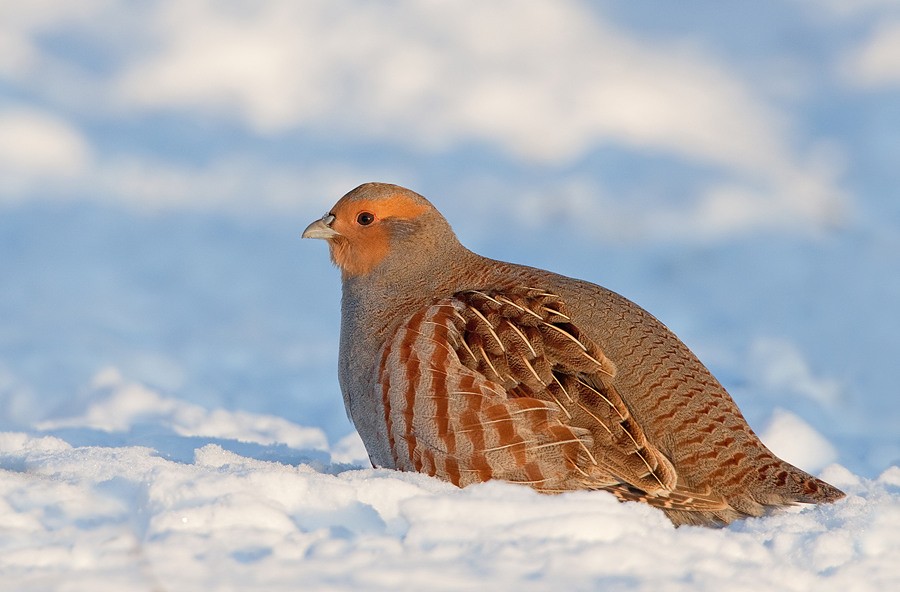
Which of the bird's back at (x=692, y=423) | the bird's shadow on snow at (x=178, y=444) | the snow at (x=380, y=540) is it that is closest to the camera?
the snow at (x=380, y=540)

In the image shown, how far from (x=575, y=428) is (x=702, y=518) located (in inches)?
22.0

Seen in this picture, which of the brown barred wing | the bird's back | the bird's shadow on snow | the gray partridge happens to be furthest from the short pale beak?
the bird's back

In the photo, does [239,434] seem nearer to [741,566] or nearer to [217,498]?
[217,498]

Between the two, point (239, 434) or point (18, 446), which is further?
point (239, 434)

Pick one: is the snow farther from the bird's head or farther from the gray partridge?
the bird's head

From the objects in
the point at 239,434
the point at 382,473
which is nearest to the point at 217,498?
the point at 382,473

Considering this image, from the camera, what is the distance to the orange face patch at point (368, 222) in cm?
429

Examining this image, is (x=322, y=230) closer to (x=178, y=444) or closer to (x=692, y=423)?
(x=178, y=444)

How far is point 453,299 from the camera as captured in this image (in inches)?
155

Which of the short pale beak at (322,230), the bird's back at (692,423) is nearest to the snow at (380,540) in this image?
the bird's back at (692,423)

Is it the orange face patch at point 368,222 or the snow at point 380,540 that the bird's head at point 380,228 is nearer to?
the orange face patch at point 368,222

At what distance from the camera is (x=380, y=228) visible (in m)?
4.30

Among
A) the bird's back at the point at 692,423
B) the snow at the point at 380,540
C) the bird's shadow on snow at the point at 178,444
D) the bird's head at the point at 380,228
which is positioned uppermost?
the bird's head at the point at 380,228

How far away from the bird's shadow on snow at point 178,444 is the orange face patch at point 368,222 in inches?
35.7
